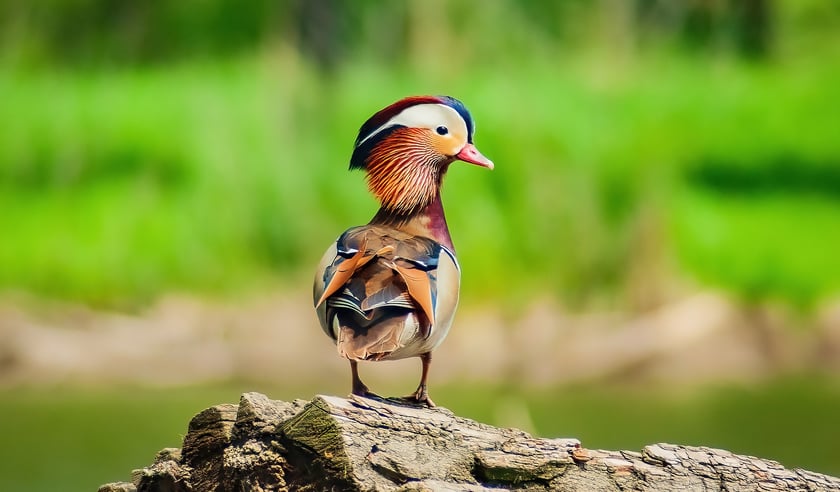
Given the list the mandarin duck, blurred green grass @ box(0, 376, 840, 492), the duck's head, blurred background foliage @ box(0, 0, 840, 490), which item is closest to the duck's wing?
the mandarin duck

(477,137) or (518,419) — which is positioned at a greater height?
(477,137)

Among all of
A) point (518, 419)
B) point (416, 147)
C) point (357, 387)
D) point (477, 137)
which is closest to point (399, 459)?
point (357, 387)

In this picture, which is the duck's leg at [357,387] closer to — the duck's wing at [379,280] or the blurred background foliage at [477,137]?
the duck's wing at [379,280]

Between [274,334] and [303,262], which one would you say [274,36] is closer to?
[303,262]

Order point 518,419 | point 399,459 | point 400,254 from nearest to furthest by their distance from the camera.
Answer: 1. point 399,459
2. point 400,254
3. point 518,419

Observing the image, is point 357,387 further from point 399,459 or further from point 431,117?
point 431,117

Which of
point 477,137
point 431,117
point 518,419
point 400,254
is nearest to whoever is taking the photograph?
point 400,254

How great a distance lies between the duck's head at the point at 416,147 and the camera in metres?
1.33

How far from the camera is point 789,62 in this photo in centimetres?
372

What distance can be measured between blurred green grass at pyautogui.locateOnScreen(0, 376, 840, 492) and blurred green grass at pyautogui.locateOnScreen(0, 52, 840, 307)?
0.32 meters

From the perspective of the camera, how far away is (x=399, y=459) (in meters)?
1.09

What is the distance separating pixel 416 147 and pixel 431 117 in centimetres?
4

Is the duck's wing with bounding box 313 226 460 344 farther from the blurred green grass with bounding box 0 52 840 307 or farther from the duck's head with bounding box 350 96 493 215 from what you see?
the blurred green grass with bounding box 0 52 840 307

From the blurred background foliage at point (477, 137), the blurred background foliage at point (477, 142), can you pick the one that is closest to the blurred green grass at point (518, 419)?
the blurred background foliage at point (477, 142)
